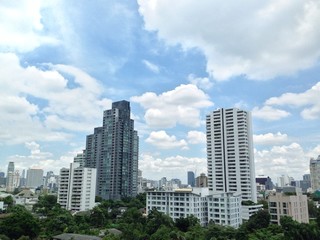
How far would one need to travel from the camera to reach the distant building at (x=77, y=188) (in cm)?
7594

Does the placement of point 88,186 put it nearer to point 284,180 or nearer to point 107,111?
point 107,111

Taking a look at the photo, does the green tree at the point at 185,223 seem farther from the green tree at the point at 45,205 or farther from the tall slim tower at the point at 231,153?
the green tree at the point at 45,205

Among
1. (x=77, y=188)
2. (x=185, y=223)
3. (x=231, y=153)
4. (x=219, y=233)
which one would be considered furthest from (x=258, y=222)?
(x=77, y=188)

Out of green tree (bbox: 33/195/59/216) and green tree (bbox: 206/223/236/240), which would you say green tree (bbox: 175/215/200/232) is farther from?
green tree (bbox: 33/195/59/216)

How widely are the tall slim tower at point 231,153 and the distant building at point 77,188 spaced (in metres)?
32.6

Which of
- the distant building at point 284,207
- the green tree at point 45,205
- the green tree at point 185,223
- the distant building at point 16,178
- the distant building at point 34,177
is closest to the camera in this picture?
the green tree at point 185,223

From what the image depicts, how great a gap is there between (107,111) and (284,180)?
5081 inches

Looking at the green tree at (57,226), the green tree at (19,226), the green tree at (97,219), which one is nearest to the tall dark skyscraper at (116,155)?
the green tree at (97,219)

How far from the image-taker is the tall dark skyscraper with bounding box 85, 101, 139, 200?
9612 centimetres

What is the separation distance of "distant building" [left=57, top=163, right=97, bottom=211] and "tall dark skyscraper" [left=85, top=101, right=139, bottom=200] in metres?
17.5

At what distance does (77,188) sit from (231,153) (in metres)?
42.0

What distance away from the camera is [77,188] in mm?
76875

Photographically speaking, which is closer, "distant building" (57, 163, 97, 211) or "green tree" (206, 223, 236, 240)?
"green tree" (206, 223, 236, 240)

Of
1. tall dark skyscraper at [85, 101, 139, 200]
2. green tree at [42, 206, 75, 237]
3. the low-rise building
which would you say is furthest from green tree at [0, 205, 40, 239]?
tall dark skyscraper at [85, 101, 139, 200]
